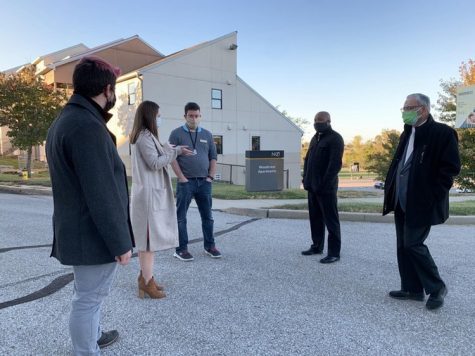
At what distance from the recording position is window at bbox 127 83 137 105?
2284cm

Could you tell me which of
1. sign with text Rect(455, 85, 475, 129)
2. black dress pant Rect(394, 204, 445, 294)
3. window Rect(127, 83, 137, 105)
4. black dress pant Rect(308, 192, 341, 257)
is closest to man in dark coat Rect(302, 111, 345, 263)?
black dress pant Rect(308, 192, 341, 257)

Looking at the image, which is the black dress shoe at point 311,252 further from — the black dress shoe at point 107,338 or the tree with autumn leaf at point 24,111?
the tree with autumn leaf at point 24,111

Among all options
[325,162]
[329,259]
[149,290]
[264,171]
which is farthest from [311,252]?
[264,171]

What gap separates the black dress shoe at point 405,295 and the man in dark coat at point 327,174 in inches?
47.9

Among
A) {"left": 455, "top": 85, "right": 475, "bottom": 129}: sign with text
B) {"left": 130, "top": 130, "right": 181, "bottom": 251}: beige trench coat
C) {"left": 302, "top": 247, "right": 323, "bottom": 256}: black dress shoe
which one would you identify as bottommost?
{"left": 302, "top": 247, "right": 323, "bottom": 256}: black dress shoe

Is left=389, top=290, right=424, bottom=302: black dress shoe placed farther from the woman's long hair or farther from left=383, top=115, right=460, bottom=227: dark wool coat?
the woman's long hair

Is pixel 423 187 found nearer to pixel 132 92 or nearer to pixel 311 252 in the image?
pixel 311 252

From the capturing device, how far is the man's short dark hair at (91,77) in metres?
2.31

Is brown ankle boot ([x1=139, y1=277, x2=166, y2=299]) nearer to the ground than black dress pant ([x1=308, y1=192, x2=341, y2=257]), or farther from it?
nearer to the ground

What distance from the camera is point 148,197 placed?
12.6ft

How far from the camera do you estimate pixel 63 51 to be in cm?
3294

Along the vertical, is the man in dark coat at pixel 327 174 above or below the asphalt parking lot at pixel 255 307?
above

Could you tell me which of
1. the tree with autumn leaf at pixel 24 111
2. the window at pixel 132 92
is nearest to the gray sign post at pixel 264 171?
the tree with autumn leaf at pixel 24 111

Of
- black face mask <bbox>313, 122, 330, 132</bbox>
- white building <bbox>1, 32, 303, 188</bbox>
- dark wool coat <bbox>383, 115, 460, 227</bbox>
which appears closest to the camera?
dark wool coat <bbox>383, 115, 460, 227</bbox>
